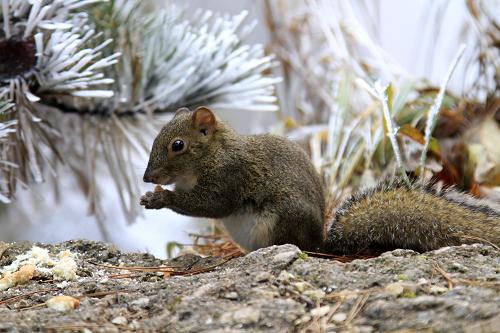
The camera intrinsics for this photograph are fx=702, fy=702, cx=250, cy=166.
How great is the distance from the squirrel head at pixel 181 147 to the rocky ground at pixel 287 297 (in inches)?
15.1

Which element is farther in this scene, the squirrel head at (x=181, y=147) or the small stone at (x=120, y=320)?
the squirrel head at (x=181, y=147)

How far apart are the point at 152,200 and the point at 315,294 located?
2.27ft

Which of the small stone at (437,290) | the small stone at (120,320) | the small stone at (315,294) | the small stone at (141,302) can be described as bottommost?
the small stone at (120,320)

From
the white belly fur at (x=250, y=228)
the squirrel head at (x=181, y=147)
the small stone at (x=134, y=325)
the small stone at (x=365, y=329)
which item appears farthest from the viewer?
the squirrel head at (x=181, y=147)

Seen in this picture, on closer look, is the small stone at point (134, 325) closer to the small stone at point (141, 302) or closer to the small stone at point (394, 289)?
the small stone at point (141, 302)

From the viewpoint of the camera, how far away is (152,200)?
1825 millimetres

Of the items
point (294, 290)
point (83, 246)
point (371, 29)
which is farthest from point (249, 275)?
point (371, 29)

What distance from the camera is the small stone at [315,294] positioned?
124 cm

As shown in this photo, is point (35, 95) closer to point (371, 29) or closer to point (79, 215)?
point (79, 215)

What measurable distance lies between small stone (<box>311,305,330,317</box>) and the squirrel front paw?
0.74m

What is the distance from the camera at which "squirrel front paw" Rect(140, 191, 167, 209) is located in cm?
182

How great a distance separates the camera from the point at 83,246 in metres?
1.79

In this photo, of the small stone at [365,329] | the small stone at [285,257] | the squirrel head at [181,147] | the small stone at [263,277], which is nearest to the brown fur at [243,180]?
the squirrel head at [181,147]

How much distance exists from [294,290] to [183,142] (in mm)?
734
